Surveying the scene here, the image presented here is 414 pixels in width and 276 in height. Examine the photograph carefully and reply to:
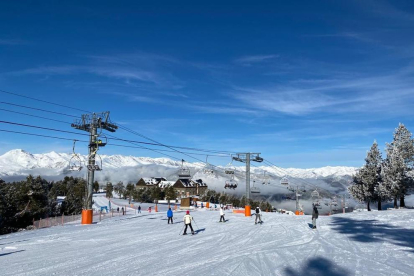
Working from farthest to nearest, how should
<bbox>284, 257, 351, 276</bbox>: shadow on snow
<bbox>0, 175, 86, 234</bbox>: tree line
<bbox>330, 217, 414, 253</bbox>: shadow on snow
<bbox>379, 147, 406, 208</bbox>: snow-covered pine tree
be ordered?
<bbox>0, 175, 86, 234</bbox>: tree line, <bbox>379, 147, 406, 208</bbox>: snow-covered pine tree, <bbox>330, 217, 414, 253</bbox>: shadow on snow, <bbox>284, 257, 351, 276</bbox>: shadow on snow

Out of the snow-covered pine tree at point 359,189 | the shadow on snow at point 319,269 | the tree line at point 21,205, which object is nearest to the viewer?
the shadow on snow at point 319,269

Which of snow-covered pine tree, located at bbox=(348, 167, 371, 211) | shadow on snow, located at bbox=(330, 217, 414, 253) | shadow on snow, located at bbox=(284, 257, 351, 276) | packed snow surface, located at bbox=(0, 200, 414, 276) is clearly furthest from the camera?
snow-covered pine tree, located at bbox=(348, 167, 371, 211)

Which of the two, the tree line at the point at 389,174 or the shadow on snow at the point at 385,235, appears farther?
the tree line at the point at 389,174

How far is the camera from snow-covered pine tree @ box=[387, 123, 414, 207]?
161 ft

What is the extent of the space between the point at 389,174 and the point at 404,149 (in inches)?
206

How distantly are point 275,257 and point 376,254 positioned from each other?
466cm

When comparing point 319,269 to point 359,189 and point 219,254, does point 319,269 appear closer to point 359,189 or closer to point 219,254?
point 219,254

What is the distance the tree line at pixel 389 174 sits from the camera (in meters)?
48.6

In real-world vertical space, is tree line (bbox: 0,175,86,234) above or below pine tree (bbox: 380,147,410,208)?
below

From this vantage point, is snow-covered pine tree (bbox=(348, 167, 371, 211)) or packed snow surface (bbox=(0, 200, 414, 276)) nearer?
packed snow surface (bbox=(0, 200, 414, 276))

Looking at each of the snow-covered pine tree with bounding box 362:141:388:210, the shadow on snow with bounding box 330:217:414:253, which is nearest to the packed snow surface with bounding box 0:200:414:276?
the shadow on snow with bounding box 330:217:414:253

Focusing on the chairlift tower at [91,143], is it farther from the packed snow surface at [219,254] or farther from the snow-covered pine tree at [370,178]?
the snow-covered pine tree at [370,178]

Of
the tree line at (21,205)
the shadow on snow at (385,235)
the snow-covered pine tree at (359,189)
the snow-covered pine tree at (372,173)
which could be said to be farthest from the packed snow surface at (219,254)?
the tree line at (21,205)

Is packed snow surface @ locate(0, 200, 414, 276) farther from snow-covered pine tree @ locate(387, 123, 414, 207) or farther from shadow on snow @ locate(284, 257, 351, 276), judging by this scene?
snow-covered pine tree @ locate(387, 123, 414, 207)
